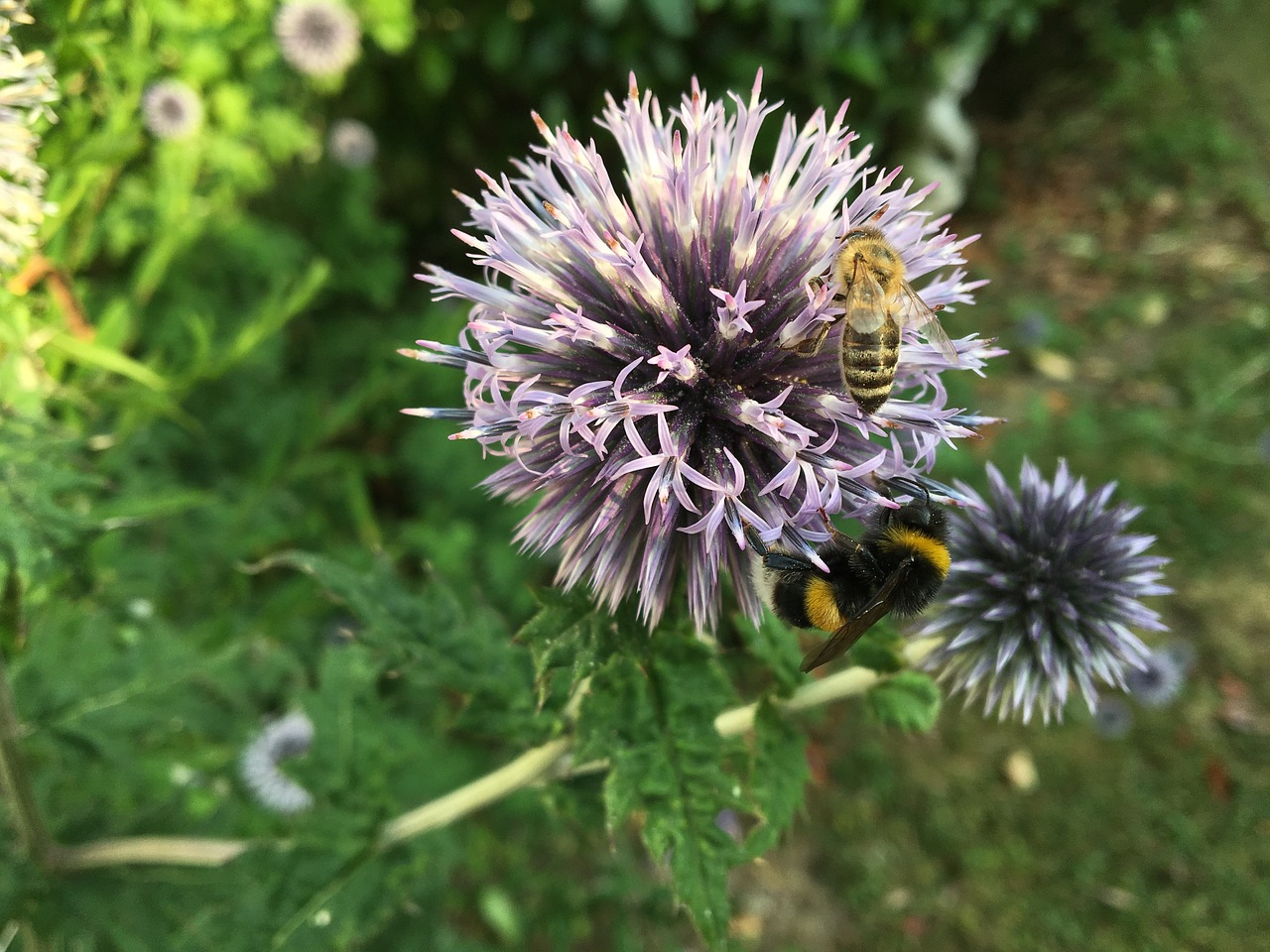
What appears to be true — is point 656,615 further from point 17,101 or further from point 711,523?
point 17,101

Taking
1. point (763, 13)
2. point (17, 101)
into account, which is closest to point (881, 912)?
point (17, 101)

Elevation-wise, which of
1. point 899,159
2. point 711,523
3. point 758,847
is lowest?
point 758,847

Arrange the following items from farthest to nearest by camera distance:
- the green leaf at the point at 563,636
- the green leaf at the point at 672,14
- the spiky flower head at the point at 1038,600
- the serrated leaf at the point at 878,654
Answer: the green leaf at the point at 672,14 < the spiky flower head at the point at 1038,600 < the serrated leaf at the point at 878,654 < the green leaf at the point at 563,636

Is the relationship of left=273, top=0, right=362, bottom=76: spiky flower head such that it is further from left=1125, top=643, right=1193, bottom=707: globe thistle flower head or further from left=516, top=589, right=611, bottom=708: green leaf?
left=1125, top=643, right=1193, bottom=707: globe thistle flower head

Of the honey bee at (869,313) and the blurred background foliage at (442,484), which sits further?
the blurred background foliage at (442,484)

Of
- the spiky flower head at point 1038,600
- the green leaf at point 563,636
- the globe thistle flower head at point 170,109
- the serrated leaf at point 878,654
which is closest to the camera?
the green leaf at point 563,636

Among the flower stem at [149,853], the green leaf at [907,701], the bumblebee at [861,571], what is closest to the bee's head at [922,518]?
the bumblebee at [861,571]

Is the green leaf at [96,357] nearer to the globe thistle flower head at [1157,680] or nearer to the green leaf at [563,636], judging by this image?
the green leaf at [563,636]
